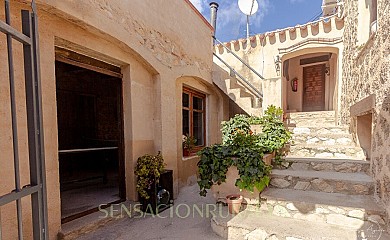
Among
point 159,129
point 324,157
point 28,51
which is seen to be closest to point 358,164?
point 324,157

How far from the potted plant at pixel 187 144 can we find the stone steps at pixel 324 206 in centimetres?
242

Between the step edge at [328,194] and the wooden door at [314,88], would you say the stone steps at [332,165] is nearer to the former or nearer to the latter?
the step edge at [328,194]

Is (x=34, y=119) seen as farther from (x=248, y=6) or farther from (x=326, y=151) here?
(x=248, y=6)

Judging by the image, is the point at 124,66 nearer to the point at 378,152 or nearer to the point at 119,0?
the point at 119,0

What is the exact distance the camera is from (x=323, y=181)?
315cm

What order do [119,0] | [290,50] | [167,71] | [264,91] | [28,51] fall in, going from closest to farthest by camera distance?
[28,51] → [119,0] → [167,71] → [264,91] → [290,50]

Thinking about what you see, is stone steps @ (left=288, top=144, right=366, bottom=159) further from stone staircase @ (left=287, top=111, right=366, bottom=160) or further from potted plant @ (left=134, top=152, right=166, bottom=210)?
potted plant @ (left=134, top=152, right=166, bottom=210)

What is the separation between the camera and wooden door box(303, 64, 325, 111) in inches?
363

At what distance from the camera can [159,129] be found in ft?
13.6

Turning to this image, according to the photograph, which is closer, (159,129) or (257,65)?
(159,129)

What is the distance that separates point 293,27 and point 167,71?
4574 mm

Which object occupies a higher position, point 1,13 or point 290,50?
point 290,50

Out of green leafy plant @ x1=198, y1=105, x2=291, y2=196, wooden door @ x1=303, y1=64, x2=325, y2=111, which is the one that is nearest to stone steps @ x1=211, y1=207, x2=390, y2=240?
green leafy plant @ x1=198, y1=105, x2=291, y2=196

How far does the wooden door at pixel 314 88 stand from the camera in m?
9.21
